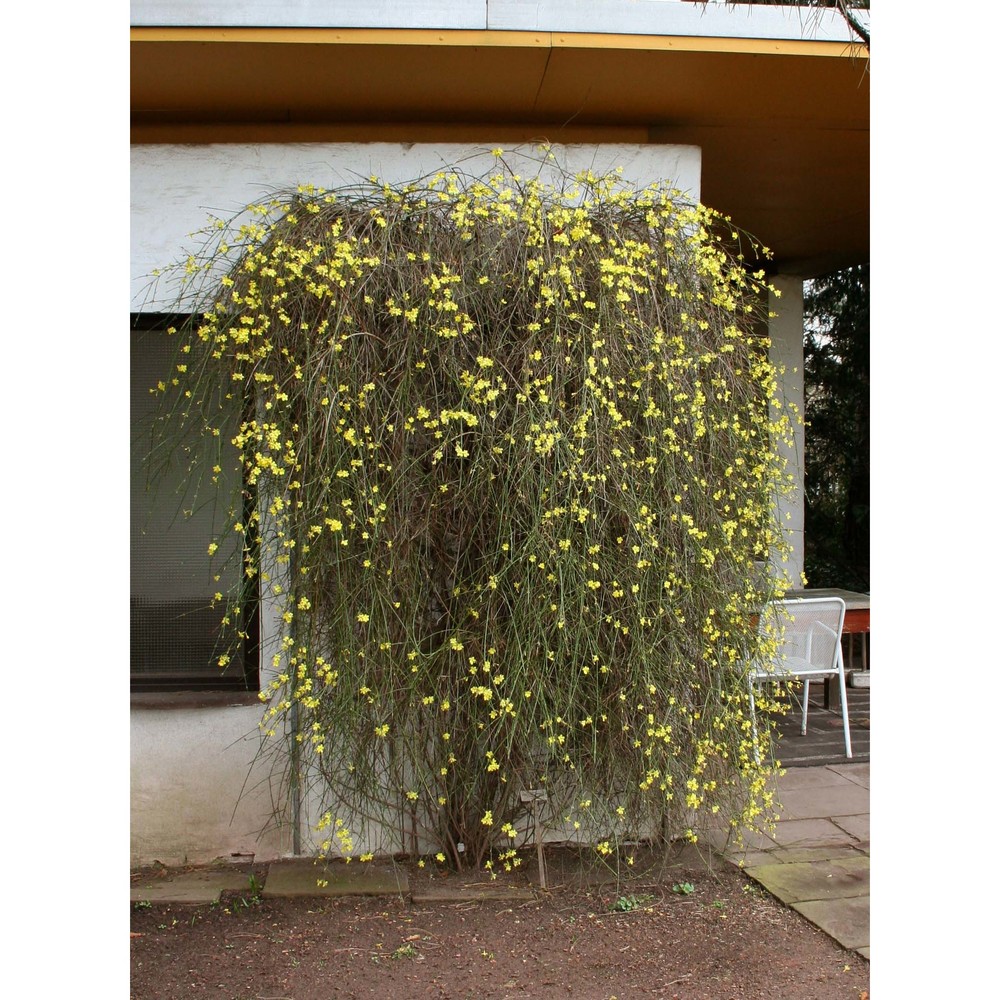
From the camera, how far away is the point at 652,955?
2795mm

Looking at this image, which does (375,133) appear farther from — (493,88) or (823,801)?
(823,801)

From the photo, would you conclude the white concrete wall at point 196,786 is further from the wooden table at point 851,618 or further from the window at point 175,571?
the wooden table at point 851,618

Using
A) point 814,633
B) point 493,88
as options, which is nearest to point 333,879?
point 814,633

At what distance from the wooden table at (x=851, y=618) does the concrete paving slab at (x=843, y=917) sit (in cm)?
133

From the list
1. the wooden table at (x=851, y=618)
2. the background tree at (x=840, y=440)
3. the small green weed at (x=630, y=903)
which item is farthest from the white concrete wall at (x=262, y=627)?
the background tree at (x=840, y=440)

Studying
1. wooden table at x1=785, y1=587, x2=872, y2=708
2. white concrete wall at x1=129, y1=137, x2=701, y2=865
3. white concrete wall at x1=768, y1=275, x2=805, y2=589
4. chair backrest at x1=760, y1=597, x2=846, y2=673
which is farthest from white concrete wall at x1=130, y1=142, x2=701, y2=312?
white concrete wall at x1=768, y1=275, x2=805, y2=589

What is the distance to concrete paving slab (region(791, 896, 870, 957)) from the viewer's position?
287 centimetres

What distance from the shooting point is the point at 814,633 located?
4.45 m

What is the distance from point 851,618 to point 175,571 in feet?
11.1
